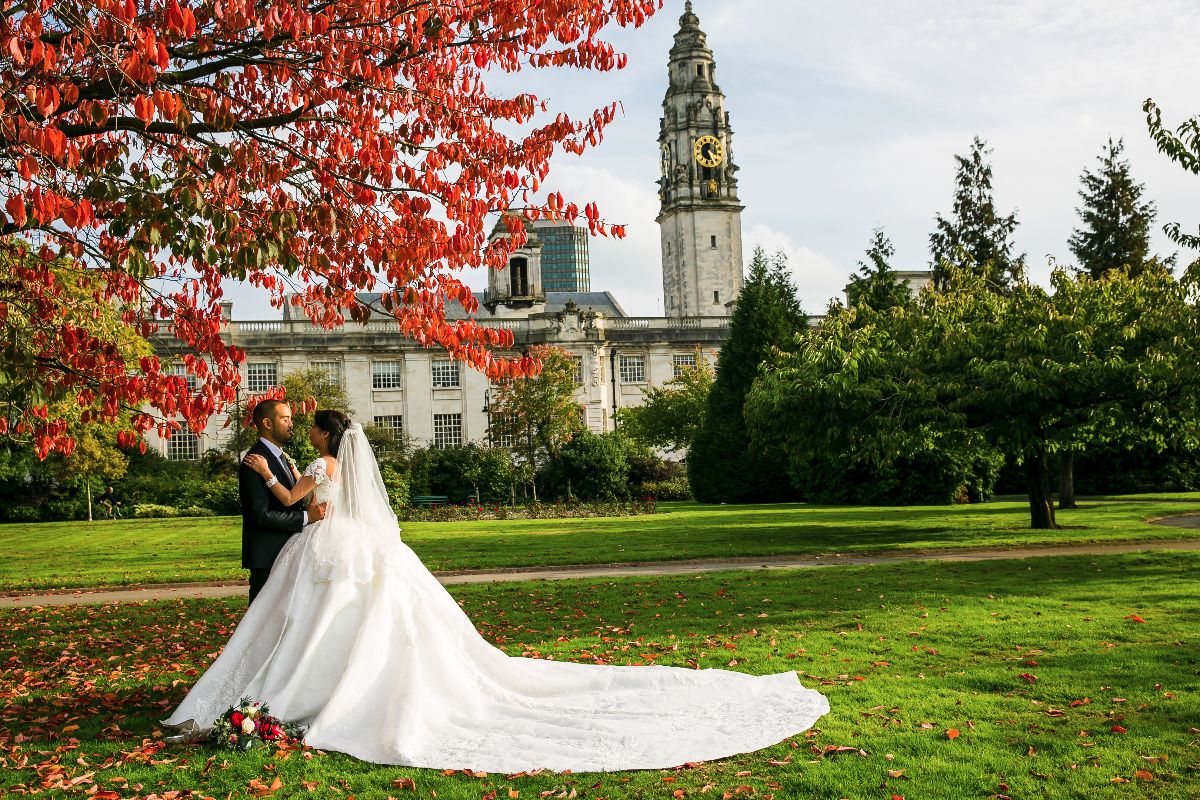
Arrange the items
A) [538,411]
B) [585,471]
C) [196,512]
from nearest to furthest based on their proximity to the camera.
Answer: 1. [196,512]
2. [538,411]
3. [585,471]

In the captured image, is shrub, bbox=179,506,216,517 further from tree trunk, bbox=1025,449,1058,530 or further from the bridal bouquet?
the bridal bouquet

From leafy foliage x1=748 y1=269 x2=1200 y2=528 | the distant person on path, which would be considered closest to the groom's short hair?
leafy foliage x1=748 y1=269 x2=1200 y2=528

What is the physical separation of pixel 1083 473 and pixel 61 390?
38685mm

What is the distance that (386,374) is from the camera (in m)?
62.4

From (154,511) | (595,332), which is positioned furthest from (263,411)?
(595,332)

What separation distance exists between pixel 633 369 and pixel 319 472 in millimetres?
58858

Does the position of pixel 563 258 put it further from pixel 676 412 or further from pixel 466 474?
pixel 466 474

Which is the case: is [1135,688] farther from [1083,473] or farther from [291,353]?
[291,353]

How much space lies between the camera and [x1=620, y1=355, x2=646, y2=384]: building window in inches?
2591

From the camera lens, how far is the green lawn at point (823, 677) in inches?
225

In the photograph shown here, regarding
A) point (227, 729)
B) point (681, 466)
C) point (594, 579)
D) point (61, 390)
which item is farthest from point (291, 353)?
point (227, 729)

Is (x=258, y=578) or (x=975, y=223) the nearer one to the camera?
(x=258, y=578)

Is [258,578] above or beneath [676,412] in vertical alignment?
beneath

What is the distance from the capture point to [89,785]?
5.76 meters
